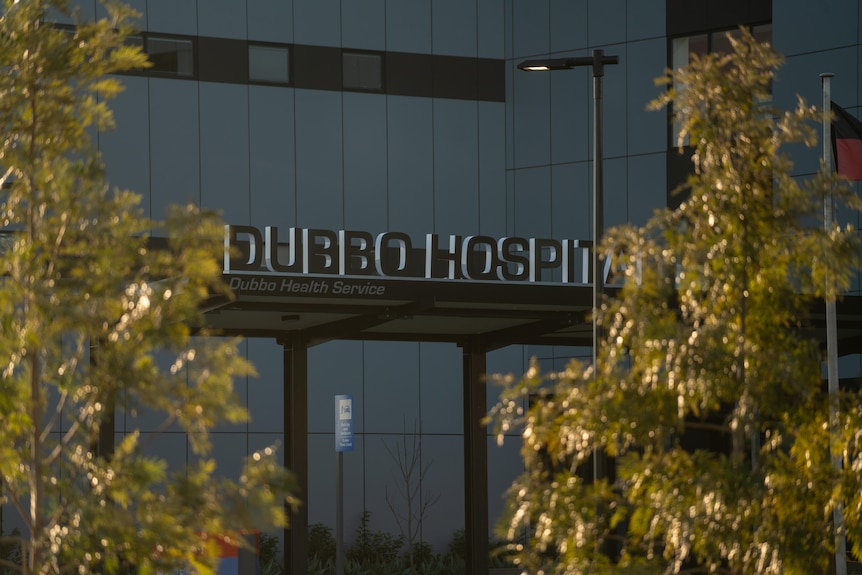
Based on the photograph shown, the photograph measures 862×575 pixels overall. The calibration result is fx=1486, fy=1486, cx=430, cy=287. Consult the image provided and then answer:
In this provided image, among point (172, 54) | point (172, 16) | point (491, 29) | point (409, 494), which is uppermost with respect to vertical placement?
point (491, 29)

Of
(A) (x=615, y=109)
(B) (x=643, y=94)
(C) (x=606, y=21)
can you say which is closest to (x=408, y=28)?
(C) (x=606, y=21)

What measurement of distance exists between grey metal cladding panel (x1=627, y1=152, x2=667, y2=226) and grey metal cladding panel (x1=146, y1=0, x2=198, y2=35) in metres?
9.26

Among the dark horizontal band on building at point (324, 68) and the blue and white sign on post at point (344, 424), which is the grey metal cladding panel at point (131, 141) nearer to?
the dark horizontal band on building at point (324, 68)

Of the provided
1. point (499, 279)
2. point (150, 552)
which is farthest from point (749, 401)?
point (499, 279)

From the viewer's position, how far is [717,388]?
8.67 m

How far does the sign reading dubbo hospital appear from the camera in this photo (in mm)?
18641

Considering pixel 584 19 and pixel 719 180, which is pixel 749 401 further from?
pixel 584 19

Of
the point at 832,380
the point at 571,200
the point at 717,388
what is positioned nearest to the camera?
the point at 717,388

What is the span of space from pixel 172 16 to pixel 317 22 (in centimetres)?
301

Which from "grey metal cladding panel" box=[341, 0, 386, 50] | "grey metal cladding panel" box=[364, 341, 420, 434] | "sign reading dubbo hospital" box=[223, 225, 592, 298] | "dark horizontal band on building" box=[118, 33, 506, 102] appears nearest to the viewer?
"sign reading dubbo hospital" box=[223, 225, 592, 298]

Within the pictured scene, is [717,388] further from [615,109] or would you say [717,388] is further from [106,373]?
[615,109]

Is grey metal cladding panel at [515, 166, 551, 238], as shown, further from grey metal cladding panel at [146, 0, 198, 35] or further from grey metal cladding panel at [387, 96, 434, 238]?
grey metal cladding panel at [146, 0, 198, 35]

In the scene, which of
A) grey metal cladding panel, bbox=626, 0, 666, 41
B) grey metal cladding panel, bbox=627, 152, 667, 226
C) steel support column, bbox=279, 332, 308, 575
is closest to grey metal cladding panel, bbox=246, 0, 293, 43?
grey metal cladding panel, bbox=626, 0, 666, 41

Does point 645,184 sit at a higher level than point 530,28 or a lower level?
lower
